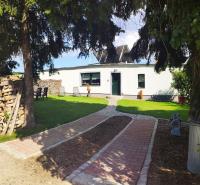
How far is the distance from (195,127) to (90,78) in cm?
3205

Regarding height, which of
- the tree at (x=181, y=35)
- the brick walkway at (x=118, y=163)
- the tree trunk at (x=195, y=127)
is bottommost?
the brick walkway at (x=118, y=163)

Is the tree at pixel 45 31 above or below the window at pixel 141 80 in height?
above

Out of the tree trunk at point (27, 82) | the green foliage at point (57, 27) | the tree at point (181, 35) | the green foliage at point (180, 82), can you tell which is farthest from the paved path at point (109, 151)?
the green foliage at point (180, 82)

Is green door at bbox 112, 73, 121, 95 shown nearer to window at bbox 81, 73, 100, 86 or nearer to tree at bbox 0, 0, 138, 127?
window at bbox 81, 73, 100, 86

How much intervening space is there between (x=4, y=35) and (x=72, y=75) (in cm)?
2715

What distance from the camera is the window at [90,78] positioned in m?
39.7

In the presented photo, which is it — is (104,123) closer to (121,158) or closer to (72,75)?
(121,158)

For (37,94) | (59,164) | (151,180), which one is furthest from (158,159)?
(37,94)

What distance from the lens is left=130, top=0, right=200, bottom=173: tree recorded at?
6078 millimetres

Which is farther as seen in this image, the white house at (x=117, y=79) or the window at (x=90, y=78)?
the window at (x=90, y=78)

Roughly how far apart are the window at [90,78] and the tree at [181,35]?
25335 mm

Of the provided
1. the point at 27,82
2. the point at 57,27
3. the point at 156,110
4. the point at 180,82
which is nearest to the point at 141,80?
the point at 180,82

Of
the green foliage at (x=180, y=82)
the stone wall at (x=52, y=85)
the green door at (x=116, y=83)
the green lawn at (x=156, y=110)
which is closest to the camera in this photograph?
the green lawn at (x=156, y=110)

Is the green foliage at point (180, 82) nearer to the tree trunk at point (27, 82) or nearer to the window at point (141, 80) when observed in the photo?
the window at point (141, 80)
